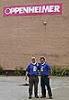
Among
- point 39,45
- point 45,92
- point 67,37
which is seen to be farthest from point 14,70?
point 45,92

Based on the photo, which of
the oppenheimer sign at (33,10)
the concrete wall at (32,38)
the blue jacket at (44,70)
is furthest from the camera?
the oppenheimer sign at (33,10)

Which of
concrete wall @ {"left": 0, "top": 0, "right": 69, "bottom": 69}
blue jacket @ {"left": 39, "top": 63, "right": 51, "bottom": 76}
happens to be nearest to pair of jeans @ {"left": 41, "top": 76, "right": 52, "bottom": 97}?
blue jacket @ {"left": 39, "top": 63, "right": 51, "bottom": 76}

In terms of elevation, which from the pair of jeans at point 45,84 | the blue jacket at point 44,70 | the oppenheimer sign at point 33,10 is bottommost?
the pair of jeans at point 45,84

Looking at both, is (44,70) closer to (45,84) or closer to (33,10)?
(45,84)

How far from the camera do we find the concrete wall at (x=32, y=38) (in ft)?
140

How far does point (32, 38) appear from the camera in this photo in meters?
43.5

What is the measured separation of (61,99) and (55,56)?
23.8 meters

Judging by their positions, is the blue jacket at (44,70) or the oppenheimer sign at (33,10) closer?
the blue jacket at (44,70)

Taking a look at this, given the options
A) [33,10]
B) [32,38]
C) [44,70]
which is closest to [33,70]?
[44,70]

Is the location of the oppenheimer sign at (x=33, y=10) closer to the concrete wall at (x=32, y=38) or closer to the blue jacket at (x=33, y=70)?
the concrete wall at (x=32, y=38)

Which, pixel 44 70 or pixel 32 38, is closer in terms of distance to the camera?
pixel 44 70

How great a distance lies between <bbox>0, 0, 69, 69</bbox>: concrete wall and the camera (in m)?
42.6

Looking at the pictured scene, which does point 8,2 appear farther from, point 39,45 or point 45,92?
point 45,92

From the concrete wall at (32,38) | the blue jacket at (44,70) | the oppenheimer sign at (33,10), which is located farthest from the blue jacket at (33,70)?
Answer: the oppenheimer sign at (33,10)
